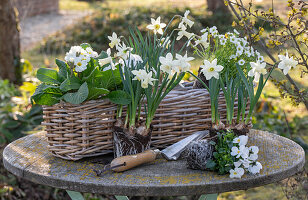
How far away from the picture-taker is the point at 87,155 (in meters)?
1.71

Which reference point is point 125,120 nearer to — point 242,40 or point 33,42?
point 242,40

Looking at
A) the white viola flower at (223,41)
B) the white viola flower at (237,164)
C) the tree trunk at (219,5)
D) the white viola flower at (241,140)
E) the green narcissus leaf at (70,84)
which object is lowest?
the tree trunk at (219,5)

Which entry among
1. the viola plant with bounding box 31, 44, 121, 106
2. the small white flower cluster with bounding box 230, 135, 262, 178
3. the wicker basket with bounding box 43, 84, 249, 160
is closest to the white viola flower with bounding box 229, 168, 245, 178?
the small white flower cluster with bounding box 230, 135, 262, 178

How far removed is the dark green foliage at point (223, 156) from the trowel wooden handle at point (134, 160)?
0.76 feet

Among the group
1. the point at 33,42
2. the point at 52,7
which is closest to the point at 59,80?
the point at 33,42

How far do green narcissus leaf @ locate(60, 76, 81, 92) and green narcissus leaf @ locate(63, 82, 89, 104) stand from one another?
3 centimetres

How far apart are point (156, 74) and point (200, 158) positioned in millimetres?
367

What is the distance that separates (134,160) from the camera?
5.23ft

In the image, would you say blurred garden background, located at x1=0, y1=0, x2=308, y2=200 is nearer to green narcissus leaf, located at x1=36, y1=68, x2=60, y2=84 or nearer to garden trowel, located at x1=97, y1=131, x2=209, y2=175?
green narcissus leaf, located at x1=36, y1=68, x2=60, y2=84

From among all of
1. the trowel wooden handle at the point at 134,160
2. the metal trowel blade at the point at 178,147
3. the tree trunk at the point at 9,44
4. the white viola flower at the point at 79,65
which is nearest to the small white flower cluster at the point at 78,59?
the white viola flower at the point at 79,65

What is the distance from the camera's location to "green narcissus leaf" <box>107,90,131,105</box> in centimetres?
164

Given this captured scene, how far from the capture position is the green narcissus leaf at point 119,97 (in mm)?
1638

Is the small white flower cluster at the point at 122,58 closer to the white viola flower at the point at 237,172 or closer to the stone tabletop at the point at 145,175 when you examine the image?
the stone tabletop at the point at 145,175

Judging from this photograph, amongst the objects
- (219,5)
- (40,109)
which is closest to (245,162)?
(40,109)
